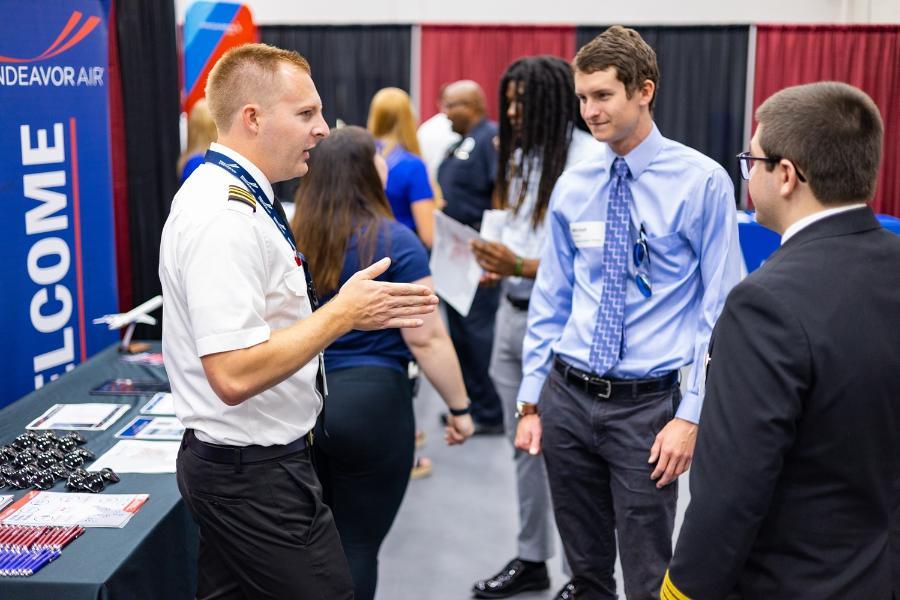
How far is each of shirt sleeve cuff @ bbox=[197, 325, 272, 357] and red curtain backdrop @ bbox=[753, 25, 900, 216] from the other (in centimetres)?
348

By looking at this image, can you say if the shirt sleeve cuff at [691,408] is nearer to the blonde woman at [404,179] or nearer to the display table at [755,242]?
the blonde woman at [404,179]

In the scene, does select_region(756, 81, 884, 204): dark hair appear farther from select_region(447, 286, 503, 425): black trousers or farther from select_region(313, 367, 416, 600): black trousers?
select_region(447, 286, 503, 425): black trousers

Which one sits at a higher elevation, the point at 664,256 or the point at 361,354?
the point at 664,256

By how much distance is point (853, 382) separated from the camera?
1224 mm

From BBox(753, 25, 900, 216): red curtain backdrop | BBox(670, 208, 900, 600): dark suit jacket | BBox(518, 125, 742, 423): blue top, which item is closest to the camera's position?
BBox(670, 208, 900, 600): dark suit jacket

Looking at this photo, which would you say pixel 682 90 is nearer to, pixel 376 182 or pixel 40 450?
pixel 376 182

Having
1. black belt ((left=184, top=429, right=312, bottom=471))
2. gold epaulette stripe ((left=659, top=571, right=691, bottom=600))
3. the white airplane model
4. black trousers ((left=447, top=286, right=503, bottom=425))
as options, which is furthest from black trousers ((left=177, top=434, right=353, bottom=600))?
black trousers ((left=447, top=286, right=503, bottom=425))

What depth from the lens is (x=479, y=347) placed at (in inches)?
180

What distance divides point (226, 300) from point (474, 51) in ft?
22.3

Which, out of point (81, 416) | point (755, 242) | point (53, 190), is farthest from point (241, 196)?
point (755, 242)

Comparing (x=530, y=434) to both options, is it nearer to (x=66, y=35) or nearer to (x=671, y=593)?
(x=671, y=593)

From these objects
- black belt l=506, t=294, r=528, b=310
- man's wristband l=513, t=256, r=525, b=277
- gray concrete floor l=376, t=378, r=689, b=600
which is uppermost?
man's wristband l=513, t=256, r=525, b=277

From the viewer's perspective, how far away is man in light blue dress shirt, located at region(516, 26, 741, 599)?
1.99 meters

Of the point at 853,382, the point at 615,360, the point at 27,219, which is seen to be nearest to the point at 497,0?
the point at 27,219
